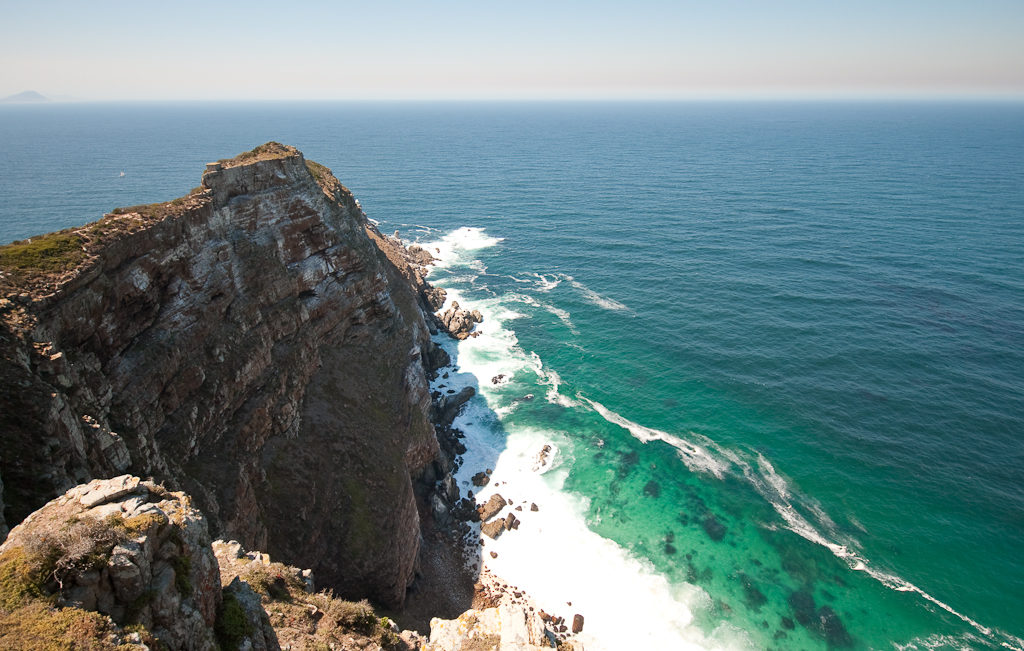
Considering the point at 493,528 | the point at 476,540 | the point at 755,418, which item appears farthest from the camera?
the point at 755,418

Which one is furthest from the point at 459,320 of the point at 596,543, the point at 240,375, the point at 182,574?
the point at 182,574

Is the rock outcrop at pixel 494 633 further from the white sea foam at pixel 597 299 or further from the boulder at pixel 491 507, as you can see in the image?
the white sea foam at pixel 597 299

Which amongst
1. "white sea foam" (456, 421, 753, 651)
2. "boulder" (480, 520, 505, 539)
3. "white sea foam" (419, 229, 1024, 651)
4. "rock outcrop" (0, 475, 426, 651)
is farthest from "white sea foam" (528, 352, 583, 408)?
"rock outcrop" (0, 475, 426, 651)

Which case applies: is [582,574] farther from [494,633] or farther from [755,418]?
[755,418]

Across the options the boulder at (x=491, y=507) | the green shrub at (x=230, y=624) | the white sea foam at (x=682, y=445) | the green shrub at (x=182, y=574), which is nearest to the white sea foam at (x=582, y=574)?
the boulder at (x=491, y=507)

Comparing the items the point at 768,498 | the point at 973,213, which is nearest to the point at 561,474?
the point at 768,498

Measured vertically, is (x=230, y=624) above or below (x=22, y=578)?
below
